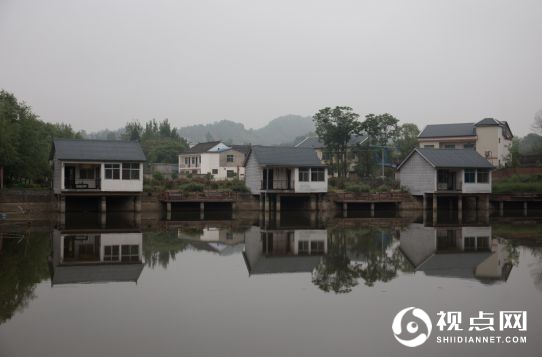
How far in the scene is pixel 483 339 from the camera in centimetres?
1180

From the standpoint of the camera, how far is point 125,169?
39.4 m

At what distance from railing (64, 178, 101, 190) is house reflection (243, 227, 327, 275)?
1351 cm

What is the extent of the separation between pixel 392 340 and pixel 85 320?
270 inches

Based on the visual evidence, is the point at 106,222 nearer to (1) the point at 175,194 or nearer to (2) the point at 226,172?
(1) the point at 175,194

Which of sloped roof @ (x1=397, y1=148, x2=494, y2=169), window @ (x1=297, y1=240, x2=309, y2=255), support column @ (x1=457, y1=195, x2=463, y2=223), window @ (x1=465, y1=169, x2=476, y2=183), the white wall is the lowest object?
window @ (x1=297, y1=240, x2=309, y2=255)

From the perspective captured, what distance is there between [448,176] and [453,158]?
62.7 inches

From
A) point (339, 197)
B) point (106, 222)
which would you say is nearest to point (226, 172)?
point (339, 197)

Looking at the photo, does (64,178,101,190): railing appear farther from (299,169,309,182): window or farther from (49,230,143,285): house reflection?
(299,169,309,182): window

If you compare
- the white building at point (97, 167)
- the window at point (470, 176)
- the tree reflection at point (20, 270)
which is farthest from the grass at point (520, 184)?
the tree reflection at point (20, 270)

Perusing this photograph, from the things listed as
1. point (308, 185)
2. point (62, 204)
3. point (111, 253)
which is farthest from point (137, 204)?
point (111, 253)

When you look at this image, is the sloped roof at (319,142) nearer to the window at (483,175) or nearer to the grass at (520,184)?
the grass at (520,184)

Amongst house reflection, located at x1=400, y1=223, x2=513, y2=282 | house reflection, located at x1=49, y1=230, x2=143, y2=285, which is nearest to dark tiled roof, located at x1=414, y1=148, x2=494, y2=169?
house reflection, located at x1=400, y1=223, x2=513, y2=282

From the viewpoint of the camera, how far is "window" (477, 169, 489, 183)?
47.8 meters

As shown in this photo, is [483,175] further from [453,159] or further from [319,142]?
[319,142]
